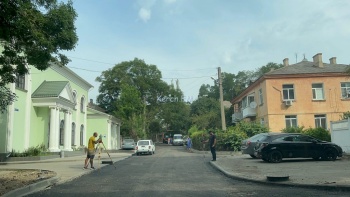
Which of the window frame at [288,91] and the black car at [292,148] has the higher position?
the window frame at [288,91]

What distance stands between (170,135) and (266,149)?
67754mm

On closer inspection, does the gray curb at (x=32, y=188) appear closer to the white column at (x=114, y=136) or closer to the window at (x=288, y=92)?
the window at (x=288, y=92)

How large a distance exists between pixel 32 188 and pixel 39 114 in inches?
A: 808

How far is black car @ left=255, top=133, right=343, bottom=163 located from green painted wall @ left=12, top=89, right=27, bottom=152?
57.0 ft

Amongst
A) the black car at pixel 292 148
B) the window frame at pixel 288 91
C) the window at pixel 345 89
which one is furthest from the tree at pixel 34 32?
the window at pixel 345 89

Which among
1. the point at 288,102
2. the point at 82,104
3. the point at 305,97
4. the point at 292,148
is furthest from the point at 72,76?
the point at 292,148

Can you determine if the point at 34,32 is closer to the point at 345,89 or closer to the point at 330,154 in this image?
the point at 330,154

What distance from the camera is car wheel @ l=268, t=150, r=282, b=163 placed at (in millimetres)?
17906

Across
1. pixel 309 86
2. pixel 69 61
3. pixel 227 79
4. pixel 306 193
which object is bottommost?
pixel 306 193

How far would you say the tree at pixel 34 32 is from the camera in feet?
30.4

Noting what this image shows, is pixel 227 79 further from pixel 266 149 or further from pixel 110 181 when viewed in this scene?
pixel 110 181

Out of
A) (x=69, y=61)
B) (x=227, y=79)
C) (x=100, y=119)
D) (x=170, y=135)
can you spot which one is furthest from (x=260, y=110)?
(x=227, y=79)

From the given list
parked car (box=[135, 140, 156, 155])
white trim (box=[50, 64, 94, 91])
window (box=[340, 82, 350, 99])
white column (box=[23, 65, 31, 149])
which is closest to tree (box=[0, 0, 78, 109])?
white column (box=[23, 65, 31, 149])

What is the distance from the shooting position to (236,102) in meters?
54.7
